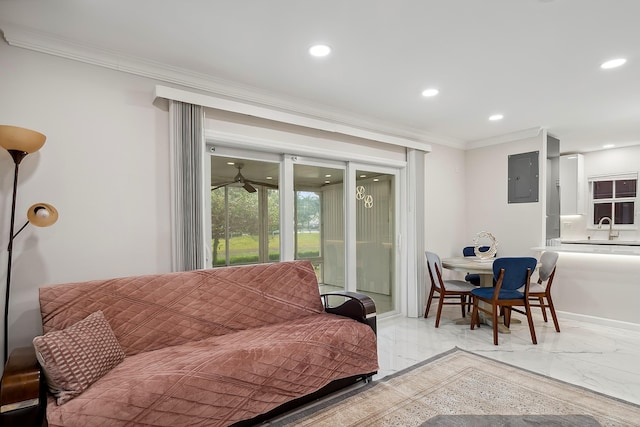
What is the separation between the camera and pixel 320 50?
245 centimetres

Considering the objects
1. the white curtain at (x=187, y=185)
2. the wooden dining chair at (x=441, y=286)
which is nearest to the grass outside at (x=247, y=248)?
the white curtain at (x=187, y=185)

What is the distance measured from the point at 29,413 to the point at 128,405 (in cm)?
38

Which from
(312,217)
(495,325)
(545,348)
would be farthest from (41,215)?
(545,348)

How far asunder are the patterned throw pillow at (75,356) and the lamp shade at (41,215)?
2.14 ft

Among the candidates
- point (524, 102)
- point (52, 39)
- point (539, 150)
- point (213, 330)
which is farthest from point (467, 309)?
point (52, 39)

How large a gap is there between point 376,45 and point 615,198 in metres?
5.85

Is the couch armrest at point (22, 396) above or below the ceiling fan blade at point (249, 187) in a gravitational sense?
below

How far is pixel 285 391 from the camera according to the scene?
2.13 meters

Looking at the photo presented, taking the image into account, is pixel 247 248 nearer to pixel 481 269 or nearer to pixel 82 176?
pixel 82 176

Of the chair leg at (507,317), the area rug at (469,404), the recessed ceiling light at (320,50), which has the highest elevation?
the recessed ceiling light at (320,50)

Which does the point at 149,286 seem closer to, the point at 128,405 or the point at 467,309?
the point at 128,405

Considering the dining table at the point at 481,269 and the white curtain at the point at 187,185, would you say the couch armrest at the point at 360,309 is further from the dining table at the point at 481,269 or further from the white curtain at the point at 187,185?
the dining table at the point at 481,269

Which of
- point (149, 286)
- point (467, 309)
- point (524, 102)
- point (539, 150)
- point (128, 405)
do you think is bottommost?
point (467, 309)

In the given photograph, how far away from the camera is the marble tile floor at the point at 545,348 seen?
9.02 feet
